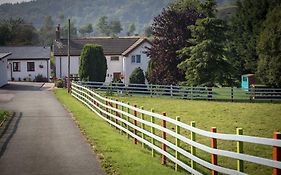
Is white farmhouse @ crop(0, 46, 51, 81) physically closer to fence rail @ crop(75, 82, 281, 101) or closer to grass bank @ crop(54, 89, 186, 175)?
fence rail @ crop(75, 82, 281, 101)

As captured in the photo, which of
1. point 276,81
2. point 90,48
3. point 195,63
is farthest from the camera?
point 90,48

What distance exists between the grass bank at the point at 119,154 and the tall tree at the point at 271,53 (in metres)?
29.8

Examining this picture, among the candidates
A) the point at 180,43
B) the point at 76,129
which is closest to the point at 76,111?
the point at 76,129

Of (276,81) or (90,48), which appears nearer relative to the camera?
(276,81)

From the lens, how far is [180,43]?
46500 mm

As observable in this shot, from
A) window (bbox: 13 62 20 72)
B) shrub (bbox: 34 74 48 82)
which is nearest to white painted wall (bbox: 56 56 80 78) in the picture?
shrub (bbox: 34 74 48 82)

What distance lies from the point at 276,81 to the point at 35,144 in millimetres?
35169

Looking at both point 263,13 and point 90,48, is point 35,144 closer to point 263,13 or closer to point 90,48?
point 90,48

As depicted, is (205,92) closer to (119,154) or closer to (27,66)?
(119,154)

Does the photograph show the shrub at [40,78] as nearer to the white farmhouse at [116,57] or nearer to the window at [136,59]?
the white farmhouse at [116,57]

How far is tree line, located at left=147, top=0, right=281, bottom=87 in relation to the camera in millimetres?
42281

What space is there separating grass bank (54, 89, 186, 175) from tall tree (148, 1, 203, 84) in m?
27.9

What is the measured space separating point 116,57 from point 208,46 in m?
29.6

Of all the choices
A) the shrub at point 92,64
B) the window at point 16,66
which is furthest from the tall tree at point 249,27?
the window at point 16,66
